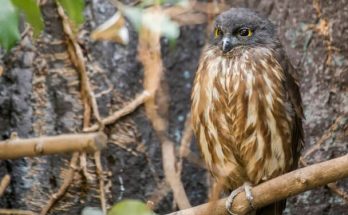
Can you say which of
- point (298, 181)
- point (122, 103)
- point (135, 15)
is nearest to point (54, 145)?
point (135, 15)

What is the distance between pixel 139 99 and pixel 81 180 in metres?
0.48

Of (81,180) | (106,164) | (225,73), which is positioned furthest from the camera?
(106,164)

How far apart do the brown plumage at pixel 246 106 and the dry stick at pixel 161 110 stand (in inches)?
30.7

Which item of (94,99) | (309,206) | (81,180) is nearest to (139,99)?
(94,99)

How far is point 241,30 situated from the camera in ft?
11.1

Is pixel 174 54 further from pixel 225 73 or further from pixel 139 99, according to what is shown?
pixel 225 73

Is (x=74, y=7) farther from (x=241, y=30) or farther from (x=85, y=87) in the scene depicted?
(x=85, y=87)

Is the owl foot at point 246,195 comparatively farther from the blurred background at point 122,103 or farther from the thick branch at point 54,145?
the thick branch at point 54,145

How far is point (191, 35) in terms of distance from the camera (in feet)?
13.2

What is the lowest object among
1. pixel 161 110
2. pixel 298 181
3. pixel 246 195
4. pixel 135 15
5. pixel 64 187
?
pixel 64 187

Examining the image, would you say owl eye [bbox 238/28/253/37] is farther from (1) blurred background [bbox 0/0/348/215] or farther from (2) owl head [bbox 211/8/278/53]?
(1) blurred background [bbox 0/0/348/215]

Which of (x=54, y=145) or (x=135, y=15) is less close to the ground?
(x=135, y=15)

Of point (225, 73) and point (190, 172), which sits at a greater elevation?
point (225, 73)

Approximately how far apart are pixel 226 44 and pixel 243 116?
36 cm
